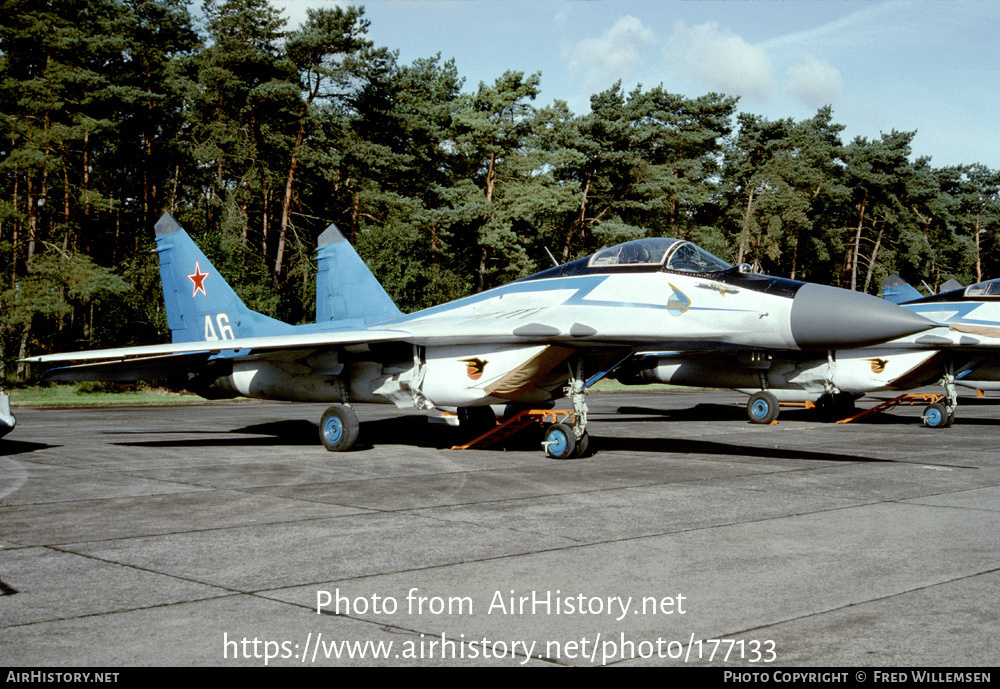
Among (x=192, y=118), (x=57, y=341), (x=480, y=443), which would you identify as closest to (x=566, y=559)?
(x=480, y=443)

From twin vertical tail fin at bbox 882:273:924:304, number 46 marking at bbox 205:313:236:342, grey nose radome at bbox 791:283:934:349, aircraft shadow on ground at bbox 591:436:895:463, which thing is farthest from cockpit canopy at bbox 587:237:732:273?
twin vertical tail fin at bbox 882:273:924:304

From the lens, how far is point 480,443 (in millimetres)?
13008

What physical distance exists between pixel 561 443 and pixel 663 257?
2824mm

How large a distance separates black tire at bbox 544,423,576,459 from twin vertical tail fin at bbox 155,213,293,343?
5.58 m

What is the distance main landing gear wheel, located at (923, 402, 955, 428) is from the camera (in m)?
16.9

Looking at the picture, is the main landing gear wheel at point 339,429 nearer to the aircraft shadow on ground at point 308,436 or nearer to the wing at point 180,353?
the aircraft shadow on ground at point 308,436

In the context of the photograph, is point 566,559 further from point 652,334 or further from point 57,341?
point 57,341

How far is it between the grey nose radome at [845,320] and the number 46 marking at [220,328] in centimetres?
952

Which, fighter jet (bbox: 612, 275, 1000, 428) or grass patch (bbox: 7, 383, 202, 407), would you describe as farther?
grass patch (bbox: 7, 383, 202, 407)

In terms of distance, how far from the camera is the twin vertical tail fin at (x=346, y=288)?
49.7 ft

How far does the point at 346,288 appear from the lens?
15.4m

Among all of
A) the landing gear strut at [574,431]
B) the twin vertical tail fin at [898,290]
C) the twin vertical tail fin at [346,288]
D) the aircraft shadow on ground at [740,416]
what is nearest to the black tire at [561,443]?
the landing gear strut at [574,431]

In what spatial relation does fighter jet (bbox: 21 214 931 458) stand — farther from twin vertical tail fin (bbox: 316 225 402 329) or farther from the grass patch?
the grass patch

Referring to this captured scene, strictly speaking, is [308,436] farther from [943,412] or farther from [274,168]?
[274,168]
